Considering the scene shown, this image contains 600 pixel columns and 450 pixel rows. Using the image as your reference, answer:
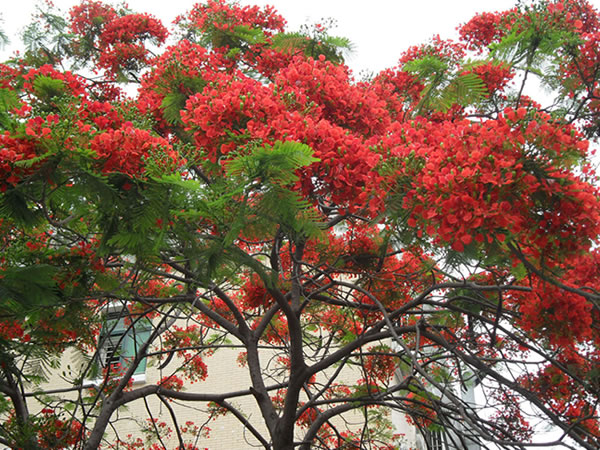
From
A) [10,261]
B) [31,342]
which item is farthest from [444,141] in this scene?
[31,342]

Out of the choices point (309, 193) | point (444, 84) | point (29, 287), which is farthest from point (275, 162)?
point (444, 84)

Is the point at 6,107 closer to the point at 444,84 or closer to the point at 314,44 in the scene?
the point at 314,44

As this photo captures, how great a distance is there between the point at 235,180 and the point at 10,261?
2769 millimetres

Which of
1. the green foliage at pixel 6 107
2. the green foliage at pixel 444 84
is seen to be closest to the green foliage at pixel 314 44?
the green foliage at pixel 444 84

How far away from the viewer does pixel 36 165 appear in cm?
308

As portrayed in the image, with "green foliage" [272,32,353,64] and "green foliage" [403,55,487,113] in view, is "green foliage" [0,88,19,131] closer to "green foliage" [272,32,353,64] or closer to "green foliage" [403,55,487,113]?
"green foliage" [272,32,353,64]

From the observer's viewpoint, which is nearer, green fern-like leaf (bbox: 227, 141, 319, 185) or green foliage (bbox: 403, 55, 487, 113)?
green fern-like leaf (bbox: 227, 141, 319, 185)

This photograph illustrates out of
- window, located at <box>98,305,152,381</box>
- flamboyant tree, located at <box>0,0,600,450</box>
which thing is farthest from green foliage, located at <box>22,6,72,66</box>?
window, located at <box>98,305,152,381</box>

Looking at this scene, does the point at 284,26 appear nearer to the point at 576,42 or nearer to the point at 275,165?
the point at 576,42

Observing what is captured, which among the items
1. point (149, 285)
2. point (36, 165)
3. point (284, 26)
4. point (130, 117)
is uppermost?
point (284, 26)

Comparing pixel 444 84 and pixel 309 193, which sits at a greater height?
pixel 444 84

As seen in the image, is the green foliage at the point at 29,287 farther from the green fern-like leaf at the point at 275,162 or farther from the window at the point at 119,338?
the green fern-like leaf at the point at 275,162

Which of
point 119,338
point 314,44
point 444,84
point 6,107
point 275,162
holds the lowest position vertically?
point 275,162

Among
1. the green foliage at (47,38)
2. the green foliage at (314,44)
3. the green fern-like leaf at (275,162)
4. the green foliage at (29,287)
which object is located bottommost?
the green fern-like leaf at (275,162)
